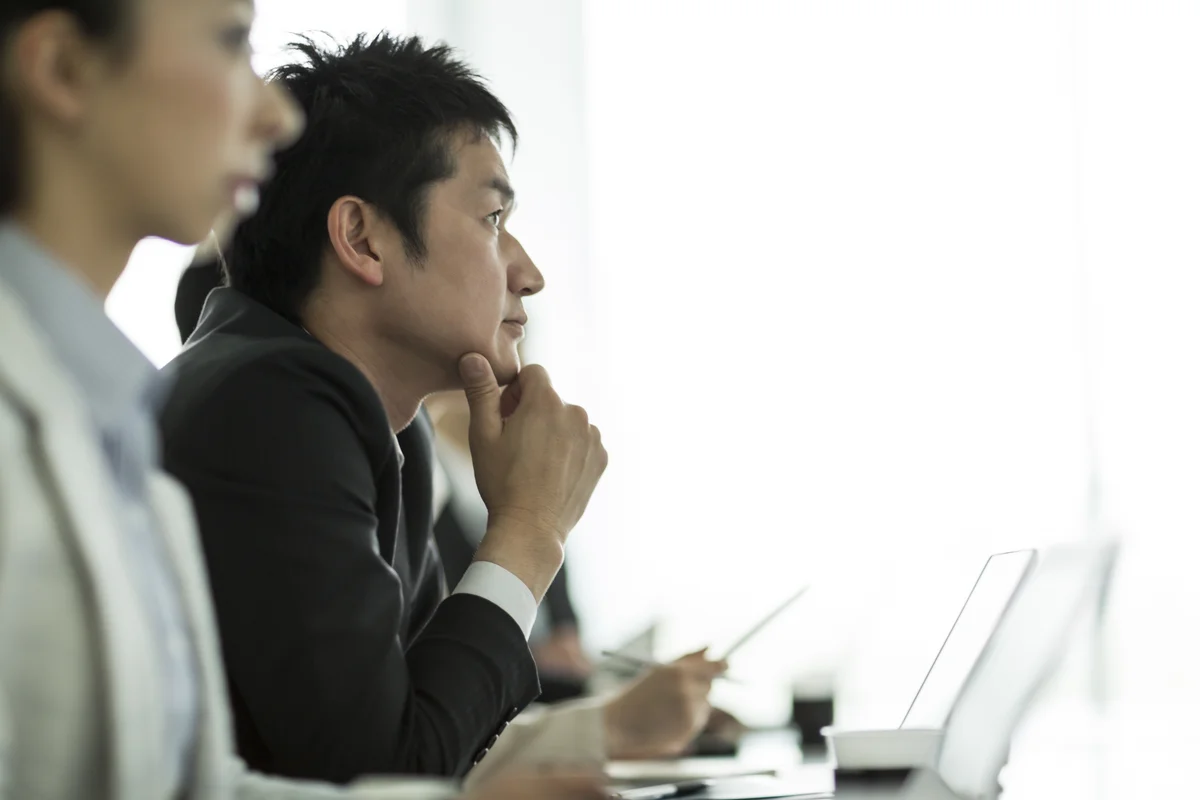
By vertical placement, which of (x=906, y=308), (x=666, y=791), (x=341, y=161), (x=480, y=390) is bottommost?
(x=906, y=308)

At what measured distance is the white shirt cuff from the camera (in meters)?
1.19

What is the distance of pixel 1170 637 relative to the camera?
4059 mm

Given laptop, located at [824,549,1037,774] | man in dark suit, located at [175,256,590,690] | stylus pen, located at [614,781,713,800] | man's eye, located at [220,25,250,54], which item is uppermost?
man's eye, located at [220,25,250,54]

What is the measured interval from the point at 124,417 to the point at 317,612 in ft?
1.02

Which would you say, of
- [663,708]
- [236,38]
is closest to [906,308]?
[663,708]

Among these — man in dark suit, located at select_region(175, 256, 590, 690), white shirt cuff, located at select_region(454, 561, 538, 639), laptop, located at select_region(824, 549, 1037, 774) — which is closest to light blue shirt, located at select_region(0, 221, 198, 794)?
white shirt cuff, located at select_region(454, 561, 538, 639)

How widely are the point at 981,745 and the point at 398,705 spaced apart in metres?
0.47

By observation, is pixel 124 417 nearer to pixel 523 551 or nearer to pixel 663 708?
pixel 523 551

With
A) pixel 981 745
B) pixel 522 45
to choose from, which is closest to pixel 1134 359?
pixel 522 45

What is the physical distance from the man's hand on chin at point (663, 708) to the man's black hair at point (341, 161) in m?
0.51

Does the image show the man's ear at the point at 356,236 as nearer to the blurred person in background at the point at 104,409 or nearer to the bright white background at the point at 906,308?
the blurred person in background at the point at 104,409

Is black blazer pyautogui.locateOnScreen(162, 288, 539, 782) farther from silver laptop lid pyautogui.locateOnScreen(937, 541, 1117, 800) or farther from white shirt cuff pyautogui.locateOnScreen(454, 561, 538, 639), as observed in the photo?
silver laptop lid pyautogui.locateOnScreen(937, 541, 1117, 800)

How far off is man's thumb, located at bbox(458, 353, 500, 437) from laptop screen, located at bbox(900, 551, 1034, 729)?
507 millimetres

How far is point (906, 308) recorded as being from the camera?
13.4 feet
